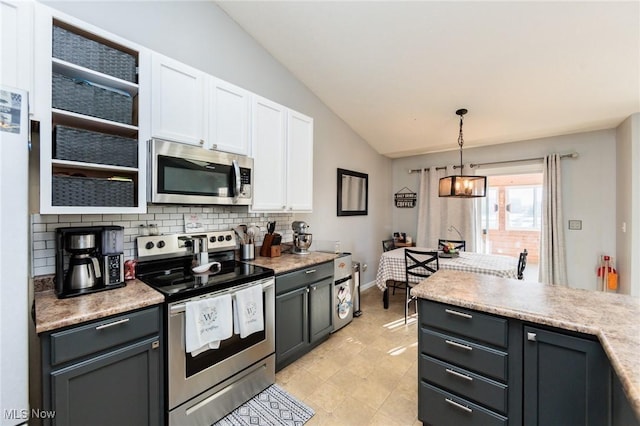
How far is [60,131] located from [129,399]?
147 centimetres

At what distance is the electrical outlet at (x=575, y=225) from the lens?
3798 mm

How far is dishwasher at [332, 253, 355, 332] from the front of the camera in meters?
2.94

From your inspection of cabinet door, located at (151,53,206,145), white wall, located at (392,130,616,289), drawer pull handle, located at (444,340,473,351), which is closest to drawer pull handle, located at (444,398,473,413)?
drawer pull handle, located at (444,340,473,351)

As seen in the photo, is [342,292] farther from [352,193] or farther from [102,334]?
[102,334]

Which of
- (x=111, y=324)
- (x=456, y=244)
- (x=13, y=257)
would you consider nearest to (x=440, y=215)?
(x=456, y=244)

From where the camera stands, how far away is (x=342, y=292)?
3088mm

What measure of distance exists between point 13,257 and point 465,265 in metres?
3.60

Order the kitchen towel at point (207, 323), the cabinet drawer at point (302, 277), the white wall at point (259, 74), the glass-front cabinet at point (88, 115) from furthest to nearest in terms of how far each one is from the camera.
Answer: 1. the cabinet drawer at point (302, 277)
2. the white wall at point (259, 74)
3. the kitchen towel at point (207, 323)
4. the glass-front cabinet at point (88, 115)

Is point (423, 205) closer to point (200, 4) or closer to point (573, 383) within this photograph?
point (573, 383)

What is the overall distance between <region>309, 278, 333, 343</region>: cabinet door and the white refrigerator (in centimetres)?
187

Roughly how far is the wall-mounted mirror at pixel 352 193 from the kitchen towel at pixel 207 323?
8.53 ft

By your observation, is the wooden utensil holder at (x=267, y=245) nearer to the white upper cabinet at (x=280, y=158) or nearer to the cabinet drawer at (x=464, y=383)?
the white upper cabinet at (x=280, y=158)

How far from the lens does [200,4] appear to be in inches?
93.7

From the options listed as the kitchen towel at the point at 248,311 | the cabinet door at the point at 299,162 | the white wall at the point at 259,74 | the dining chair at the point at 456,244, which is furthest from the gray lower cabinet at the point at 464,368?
the dining chair at the point at 456,244
